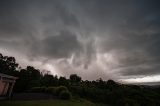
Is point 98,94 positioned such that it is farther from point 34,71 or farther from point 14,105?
point 14,105

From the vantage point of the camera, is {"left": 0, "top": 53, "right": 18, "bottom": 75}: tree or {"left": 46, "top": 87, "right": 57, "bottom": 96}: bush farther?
{"left": 0, "top": 53, "right": 18, "bottom": 75}: tree

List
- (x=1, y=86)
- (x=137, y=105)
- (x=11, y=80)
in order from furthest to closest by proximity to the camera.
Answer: (x=137, y=105), (x=11, y=80), (x=1, y=86)

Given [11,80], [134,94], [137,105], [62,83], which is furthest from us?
[62,83]

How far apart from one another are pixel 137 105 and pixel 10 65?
4504 centimetres

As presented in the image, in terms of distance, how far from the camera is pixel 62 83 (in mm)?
43156

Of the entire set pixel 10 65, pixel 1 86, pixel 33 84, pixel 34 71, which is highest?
pixel 10 65

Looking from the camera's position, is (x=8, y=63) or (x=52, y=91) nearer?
(x=52, y=91)

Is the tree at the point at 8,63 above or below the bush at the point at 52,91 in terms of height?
above

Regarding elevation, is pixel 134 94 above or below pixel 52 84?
below

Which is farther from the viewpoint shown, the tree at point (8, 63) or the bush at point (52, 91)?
the tree at point (8, 63)

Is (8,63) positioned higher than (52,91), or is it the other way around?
(8,63)

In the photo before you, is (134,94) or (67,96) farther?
(134,94)

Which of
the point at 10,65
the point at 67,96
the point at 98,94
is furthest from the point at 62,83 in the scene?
the point at 10,65

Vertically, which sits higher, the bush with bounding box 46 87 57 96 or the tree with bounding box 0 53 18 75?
the tree with bounding box 0 53 18 75
